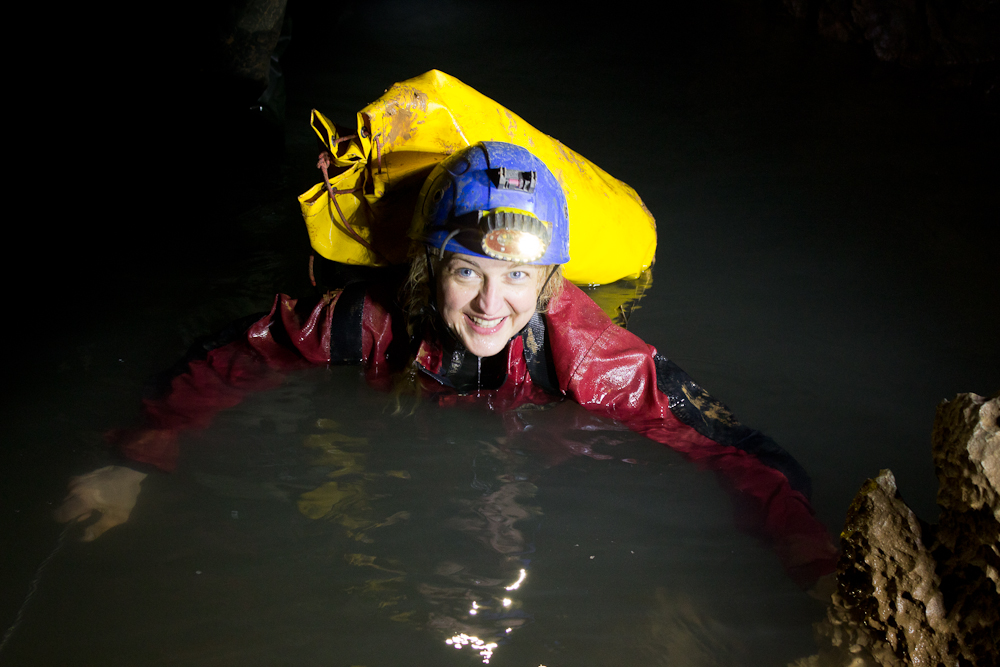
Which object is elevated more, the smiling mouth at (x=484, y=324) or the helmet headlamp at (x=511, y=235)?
the helmet headlamp at (x=511, y=235)

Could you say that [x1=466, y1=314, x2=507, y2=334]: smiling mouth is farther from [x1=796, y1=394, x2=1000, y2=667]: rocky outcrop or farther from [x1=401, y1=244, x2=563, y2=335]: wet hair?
[x1=796, y1=394, x2=1000, y2=667]: rocky outcrop

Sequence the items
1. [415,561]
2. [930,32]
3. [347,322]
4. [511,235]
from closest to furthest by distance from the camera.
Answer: [415,561] < [511,235] < [347,322] < [930,32]

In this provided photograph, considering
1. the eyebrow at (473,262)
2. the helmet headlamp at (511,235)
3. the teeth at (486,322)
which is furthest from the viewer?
the teeth at (486,322)

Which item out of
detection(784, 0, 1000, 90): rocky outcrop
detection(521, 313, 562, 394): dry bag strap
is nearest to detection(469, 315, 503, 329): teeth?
detection(521, 313, 562, 394): dry bag strap

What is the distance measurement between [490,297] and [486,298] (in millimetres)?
17

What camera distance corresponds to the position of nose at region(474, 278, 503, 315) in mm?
2680

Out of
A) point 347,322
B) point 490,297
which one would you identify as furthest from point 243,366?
point 490,297

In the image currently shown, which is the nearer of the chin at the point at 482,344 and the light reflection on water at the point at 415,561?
the light reflection on water at the point at 415,561

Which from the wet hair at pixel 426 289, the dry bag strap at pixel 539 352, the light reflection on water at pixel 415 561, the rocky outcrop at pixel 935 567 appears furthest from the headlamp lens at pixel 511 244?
the rocky outcrop at pixel 935 567

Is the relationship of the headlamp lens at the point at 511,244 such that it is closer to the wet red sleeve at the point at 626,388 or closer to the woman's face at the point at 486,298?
the woman's face at the point at 486,298

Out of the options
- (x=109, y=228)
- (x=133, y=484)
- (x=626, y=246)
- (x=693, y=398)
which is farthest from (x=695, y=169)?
(x=133, y=484)

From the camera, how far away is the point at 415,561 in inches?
93.1

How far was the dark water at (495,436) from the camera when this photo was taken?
7.04 ft

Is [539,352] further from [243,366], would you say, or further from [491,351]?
[243,366]
